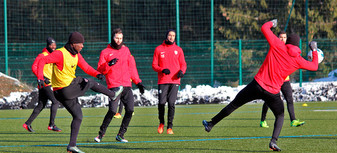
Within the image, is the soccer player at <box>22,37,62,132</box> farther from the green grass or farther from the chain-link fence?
the chain-link fence

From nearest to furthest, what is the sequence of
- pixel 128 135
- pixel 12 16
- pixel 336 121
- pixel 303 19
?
pixel 128 135 → pixel 336 121 → pixel 303 19 → pixel 12 16

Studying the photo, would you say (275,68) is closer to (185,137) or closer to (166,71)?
(185,137)

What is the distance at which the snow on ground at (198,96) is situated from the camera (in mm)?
20812

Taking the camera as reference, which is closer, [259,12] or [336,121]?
[336,121]

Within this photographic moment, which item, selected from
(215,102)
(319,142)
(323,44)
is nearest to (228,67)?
(215,102)

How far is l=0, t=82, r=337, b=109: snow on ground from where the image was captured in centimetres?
2081

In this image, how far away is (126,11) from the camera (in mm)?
32500

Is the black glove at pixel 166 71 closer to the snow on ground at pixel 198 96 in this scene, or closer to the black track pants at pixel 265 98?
the black track pants at pixel 265 98

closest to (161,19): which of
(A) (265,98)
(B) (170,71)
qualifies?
(B) (170,71)

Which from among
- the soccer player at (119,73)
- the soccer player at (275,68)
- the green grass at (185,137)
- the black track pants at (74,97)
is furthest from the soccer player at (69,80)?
the soccer player at (275,68)

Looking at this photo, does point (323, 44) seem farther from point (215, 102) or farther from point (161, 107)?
point (161, 107)

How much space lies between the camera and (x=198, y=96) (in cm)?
2223

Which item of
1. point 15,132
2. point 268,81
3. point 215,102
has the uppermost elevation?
point 268,81

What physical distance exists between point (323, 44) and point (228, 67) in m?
3.81
